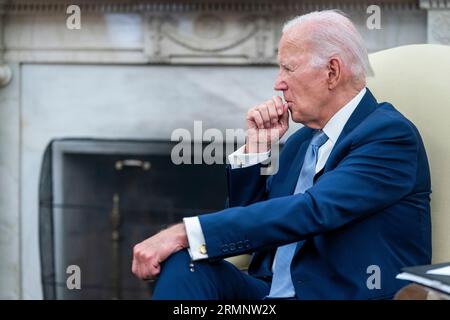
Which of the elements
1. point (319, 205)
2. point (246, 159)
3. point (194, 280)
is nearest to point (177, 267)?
point (194, 280)

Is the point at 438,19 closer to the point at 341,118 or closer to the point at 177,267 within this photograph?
the point at 341,118

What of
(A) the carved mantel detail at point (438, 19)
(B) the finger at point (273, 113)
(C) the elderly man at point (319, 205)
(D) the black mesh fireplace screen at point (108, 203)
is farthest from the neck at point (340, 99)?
(D) the black mesh fireplace screen at point (108, 203)

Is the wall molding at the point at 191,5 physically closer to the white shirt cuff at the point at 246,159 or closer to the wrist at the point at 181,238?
the white shirt cuff at the point at 246,159

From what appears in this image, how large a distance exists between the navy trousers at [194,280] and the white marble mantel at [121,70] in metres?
1.33

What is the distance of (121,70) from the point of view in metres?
2.54

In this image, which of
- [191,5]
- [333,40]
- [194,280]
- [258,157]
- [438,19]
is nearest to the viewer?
[194,280]

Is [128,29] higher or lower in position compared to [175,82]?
higher

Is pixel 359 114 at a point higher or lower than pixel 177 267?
higher

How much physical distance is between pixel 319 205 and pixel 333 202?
21mm

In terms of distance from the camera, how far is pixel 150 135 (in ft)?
8.40

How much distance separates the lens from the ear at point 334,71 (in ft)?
Answer: 4.23

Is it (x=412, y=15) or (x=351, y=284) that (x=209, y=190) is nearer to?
(x=412, y=15)
